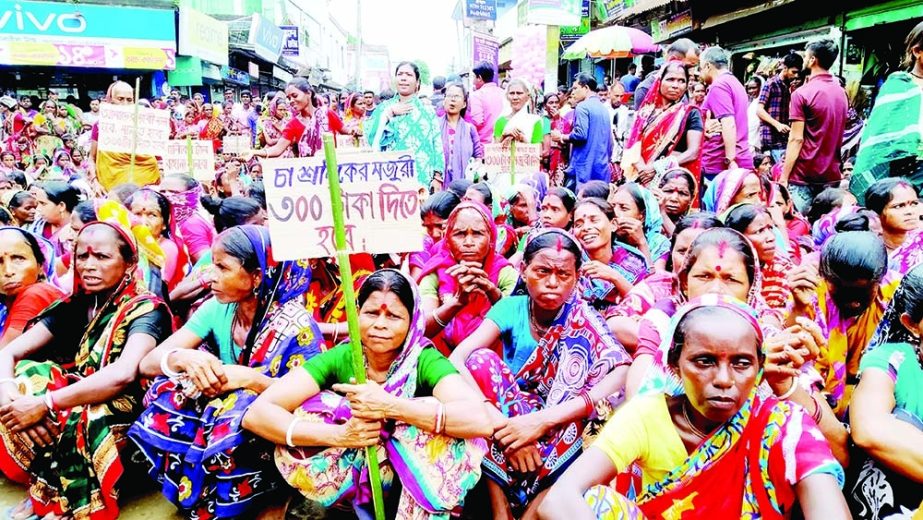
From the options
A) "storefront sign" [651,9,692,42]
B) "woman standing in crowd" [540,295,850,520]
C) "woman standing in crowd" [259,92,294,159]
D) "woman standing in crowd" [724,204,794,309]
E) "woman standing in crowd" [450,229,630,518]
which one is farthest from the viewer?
"storefront sign" [651,9,692,42]

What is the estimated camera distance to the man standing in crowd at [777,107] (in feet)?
25.1

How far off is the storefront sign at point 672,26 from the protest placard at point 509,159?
8.63 meters

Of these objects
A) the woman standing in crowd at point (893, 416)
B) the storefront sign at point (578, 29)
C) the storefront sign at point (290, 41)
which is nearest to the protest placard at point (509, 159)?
the woman standing in crowd at point (893, 416)

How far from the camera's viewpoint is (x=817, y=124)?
5.29 metres

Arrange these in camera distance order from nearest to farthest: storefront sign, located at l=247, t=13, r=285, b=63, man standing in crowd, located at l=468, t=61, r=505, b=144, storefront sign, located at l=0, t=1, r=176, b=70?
man standing in crowd, located at l=468, t=61, r=505, b=144 < storefront sign, located at l=0, t=1, r=176, b=70 < storefront sign, located at l=247, t=13, r=285, b=63

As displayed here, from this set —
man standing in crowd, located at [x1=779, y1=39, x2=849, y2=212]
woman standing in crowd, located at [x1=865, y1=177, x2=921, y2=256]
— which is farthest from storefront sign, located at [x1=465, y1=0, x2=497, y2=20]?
woman standing in crowd, located at [x1=865, y1=177, x2=921, y2=256]

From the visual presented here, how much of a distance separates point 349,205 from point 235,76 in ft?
93.4

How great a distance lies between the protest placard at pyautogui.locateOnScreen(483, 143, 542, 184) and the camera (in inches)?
231

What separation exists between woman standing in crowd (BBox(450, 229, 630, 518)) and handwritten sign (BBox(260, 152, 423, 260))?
610 millimetres

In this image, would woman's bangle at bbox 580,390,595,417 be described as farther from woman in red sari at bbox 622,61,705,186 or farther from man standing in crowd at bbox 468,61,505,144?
man standing in crowd at bbox 468,61,505,144

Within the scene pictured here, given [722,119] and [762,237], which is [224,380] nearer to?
[762,237]

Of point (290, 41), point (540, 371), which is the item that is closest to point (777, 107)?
point (540, 371)

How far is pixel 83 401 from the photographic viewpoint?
9.09 ft

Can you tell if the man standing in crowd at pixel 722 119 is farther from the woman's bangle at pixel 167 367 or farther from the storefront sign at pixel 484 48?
the storefront sign at pixel 484 48
